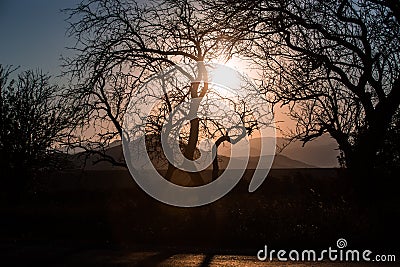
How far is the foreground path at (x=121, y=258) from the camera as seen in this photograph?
36.2 ft

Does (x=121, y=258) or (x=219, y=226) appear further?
(x=219, y=226)

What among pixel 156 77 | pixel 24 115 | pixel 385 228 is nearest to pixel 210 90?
pixel 156 77

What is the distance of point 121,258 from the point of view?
1192cm

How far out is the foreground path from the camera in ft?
36.2

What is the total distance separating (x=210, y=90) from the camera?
73.1ft

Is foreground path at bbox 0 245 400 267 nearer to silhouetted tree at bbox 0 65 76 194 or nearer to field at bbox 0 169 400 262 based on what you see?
field at bbox 0 169 400 262

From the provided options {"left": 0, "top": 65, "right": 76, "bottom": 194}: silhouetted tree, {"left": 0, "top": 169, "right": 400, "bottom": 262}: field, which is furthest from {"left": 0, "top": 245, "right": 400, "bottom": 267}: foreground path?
{"left": 0, "top": 65, "right": 76, "bottom": 194}: silhouetted tree

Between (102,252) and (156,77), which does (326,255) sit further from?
(156,77)

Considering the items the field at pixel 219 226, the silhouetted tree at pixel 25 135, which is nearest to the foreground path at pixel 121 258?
the field at pixel 219 226

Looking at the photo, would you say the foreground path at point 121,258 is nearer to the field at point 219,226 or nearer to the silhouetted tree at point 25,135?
the field at point 219,226

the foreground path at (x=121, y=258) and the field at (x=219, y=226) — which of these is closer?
the foreground path at (x=121, y=258)

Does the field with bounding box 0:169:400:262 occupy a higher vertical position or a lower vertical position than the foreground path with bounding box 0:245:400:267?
higher

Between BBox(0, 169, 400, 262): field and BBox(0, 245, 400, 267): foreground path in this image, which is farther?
BBox(0, 169, 400, 262): field

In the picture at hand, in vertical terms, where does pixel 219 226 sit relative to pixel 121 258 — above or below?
above
